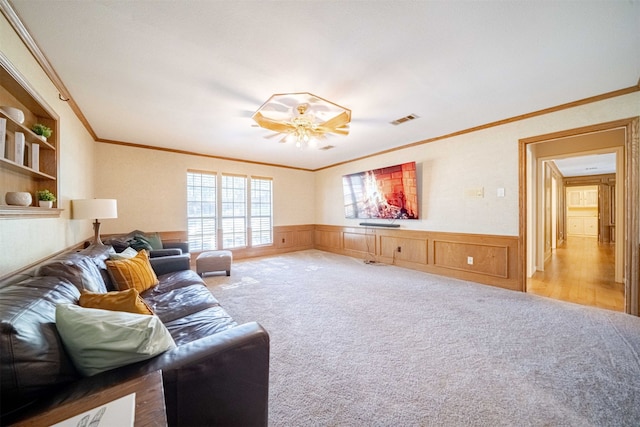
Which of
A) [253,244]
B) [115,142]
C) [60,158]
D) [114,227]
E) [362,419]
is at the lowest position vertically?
[362,419]

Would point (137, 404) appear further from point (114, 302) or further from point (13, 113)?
point (13, 113)

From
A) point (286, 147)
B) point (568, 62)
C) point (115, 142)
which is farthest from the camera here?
point (286, 147)

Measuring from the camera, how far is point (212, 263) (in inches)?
164

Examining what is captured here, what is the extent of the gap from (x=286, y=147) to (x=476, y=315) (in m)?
4.03

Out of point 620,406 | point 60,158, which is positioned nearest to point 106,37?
point 60,158

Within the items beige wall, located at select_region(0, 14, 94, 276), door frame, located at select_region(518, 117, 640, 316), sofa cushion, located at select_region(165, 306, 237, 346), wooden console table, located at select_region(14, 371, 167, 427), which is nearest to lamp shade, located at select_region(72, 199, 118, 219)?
beige wall, located at select_region(0, 14, 94, 276)

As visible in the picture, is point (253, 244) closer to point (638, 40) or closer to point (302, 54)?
point (302, 54)

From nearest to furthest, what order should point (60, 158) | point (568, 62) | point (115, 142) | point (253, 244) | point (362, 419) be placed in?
point (362, 419) → point (568, 62) → point (60, 158) → point (115, 142) → point (253, 244)

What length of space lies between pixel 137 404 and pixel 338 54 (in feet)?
7.75

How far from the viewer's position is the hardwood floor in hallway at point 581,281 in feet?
9.99

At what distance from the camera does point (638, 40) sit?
6.09ft

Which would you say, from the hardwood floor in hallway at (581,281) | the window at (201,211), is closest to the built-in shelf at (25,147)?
the window at (201,211)

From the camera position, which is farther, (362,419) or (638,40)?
(638,40)

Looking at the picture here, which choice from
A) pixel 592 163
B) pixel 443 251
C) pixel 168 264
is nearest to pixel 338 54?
pixel 168 264
